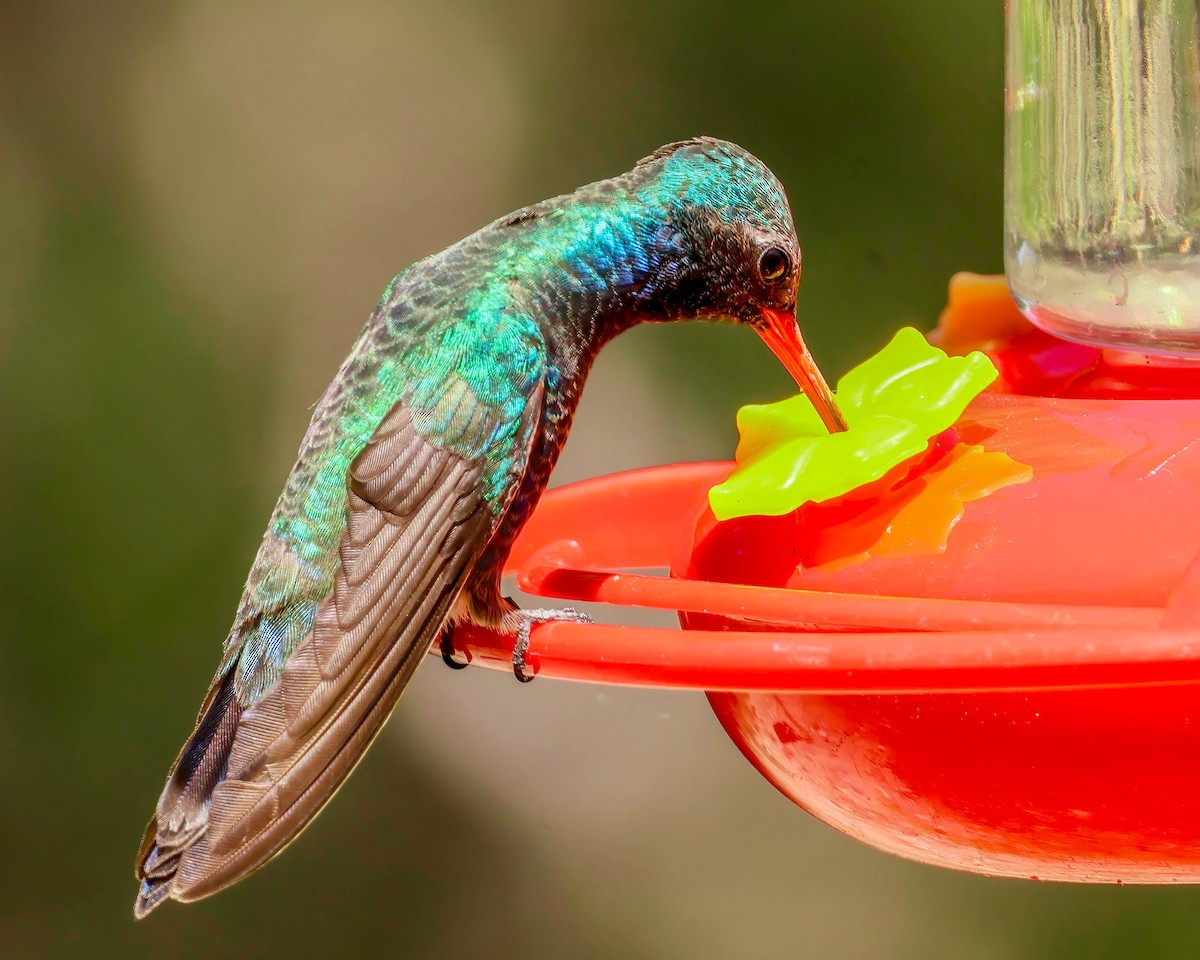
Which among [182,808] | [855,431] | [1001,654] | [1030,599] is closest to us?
[1001,654]

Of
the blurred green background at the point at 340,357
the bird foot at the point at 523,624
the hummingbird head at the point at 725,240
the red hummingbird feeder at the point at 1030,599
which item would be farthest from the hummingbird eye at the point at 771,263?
the blurred green background at the point at 340,357

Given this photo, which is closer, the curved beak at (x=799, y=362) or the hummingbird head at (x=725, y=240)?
the curved beak at (x=799, y=362)

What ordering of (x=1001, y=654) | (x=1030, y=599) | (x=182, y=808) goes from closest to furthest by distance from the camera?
(x=1001, y=654) < (x=1030, y=599) < (x=182, y=808)

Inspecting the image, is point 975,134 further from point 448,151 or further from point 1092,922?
point 1092,922

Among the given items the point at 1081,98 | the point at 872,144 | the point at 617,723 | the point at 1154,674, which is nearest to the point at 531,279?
the point at 1081,98

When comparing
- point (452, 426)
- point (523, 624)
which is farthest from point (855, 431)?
point (452, 426)

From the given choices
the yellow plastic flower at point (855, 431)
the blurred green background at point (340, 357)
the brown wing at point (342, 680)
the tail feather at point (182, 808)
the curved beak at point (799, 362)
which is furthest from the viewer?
the blurred green background at point (340, 357)

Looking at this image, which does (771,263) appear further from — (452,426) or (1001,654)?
(1001,654)

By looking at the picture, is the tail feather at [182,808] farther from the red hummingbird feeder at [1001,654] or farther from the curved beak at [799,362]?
the curved beak at [799,362]
